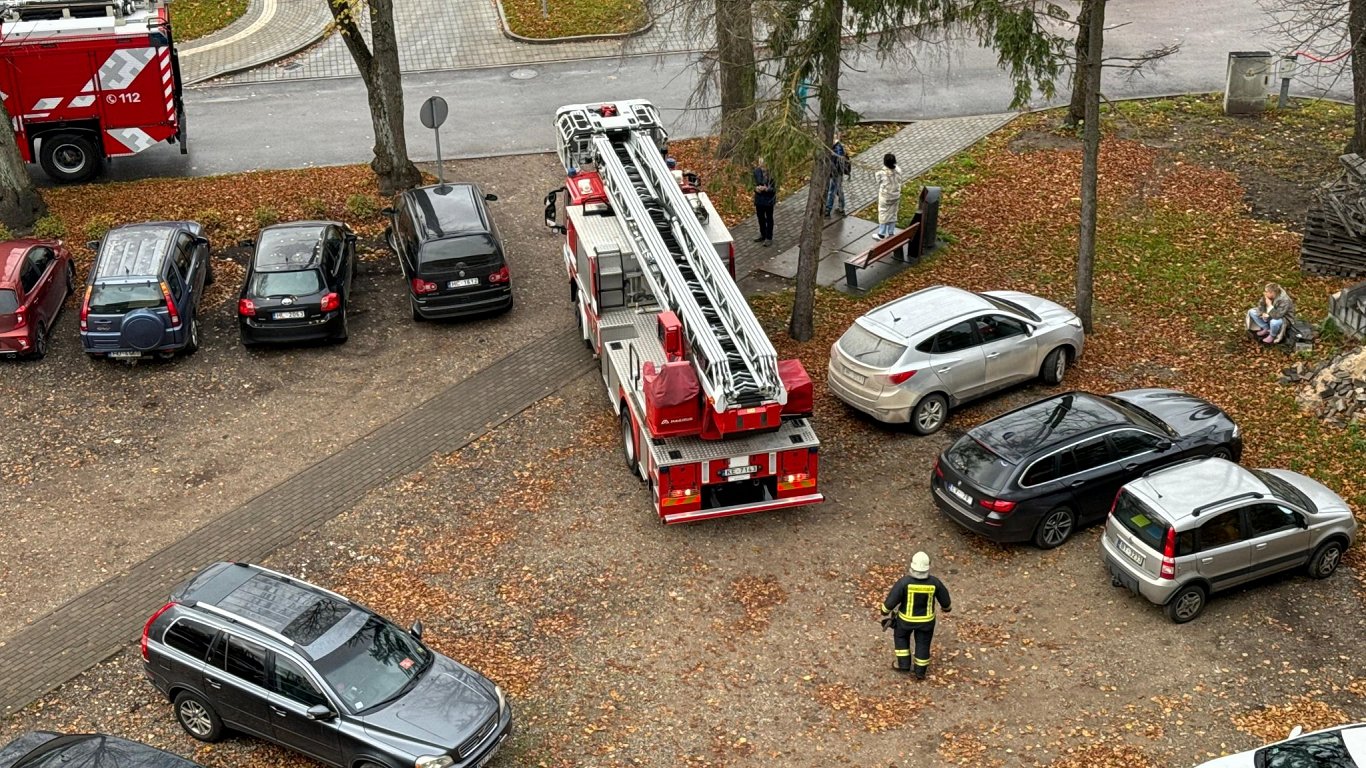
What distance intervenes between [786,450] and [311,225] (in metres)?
10.1

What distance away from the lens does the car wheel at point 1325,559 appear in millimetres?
14891

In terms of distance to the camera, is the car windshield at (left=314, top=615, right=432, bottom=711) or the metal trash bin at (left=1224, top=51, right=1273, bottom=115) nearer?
the car windshield at (left=314, top=615, right=432, bottom=711)

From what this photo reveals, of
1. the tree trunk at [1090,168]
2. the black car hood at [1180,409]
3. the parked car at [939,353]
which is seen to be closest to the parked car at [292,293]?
the parked car at [939,353]

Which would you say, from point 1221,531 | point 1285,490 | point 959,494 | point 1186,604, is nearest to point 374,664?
point 959,494

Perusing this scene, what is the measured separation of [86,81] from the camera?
83.8 ft

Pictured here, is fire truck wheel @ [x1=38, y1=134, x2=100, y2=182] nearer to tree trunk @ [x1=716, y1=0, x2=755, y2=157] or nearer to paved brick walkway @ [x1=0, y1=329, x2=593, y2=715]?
paved brick walkway @ [x1=0, y1=329, x2=593, y2=715]

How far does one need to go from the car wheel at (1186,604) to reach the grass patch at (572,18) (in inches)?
894

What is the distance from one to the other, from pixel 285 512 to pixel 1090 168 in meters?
12.3

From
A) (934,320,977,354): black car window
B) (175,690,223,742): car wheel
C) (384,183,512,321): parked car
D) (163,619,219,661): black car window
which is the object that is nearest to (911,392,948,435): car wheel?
(934,320,977,354): black car window

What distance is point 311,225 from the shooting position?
21.9 m

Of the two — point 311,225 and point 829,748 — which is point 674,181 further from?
point 829,748

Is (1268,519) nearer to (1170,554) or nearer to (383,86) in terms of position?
(1170,554)

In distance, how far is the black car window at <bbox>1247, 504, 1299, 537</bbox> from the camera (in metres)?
14.4

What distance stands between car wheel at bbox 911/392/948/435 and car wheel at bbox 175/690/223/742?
9537 millimetres
